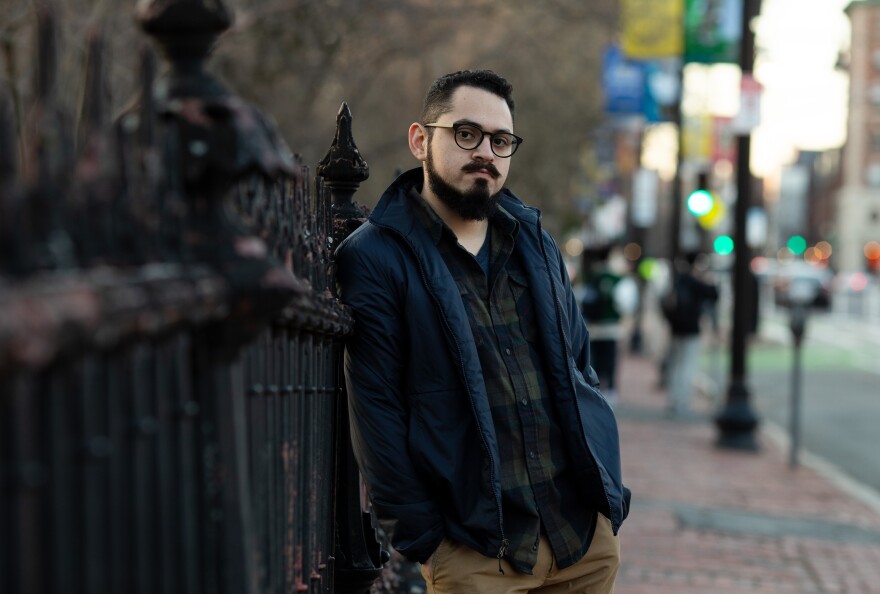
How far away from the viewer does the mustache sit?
3635 millimetres

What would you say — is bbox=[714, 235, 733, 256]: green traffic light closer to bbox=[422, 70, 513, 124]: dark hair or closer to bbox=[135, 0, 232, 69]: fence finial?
bbox=[422, 70, 513, 124]: dark hair

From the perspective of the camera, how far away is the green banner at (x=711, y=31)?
60.7 ft

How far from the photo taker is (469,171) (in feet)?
12.0

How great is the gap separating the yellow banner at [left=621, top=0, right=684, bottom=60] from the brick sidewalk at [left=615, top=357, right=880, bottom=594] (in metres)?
11.3

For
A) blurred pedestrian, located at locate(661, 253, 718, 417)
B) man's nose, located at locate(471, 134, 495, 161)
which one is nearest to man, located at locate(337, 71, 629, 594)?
man's nose, located at locate(471, 134, 495, 161)

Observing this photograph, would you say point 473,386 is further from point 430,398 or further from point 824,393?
point 824,393

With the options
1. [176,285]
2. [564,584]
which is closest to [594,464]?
[564,584]

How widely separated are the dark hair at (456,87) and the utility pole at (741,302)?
10.9 metres

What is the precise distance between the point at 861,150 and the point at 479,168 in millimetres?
118737

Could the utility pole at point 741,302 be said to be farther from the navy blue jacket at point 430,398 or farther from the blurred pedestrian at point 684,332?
the navy blue jacket at point 430,398

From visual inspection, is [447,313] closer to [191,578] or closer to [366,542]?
[366,542]

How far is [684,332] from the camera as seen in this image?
55.6 feet

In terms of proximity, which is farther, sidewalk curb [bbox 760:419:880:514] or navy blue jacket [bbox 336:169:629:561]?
sidewalk curb [bbox 760:419:880:514]

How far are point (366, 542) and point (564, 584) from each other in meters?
0.72
